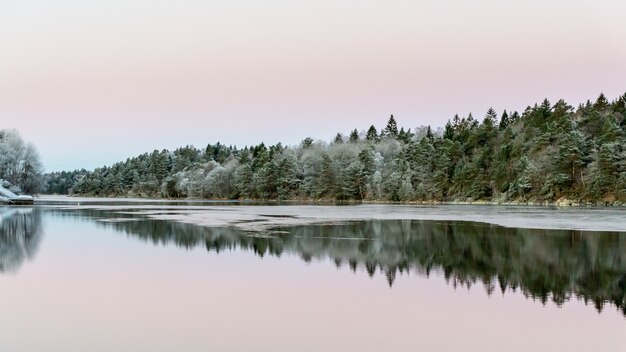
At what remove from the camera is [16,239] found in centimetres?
2491

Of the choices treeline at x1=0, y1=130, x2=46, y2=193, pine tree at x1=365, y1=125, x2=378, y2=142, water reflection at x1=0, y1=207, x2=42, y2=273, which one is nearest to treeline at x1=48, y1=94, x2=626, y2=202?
pine tree at x1=365, y1=125, x2=378, y2=142

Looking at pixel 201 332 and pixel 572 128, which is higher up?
pixel 572 128

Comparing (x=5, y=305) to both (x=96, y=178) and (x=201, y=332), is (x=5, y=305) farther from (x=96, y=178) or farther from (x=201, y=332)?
(x=96, y=178)

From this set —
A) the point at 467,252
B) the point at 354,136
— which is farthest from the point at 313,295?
the point at 354,136

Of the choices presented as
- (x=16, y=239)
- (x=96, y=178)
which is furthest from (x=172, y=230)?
(x=96, y=178)

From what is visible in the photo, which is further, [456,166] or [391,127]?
[391,127]

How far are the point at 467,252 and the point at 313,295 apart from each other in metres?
9.64

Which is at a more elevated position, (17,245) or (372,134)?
(372,134)

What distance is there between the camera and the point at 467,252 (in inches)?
810

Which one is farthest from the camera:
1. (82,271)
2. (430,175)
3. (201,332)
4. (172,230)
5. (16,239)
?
(430,175)

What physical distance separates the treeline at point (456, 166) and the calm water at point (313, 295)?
194 feet

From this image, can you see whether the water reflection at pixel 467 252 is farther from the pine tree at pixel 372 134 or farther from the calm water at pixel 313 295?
the pine tree at pixel 372 134

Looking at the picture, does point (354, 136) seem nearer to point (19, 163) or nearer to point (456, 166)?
point (456, 166)

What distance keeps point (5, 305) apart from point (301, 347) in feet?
22.9
